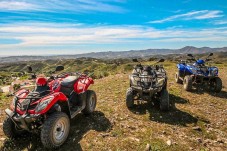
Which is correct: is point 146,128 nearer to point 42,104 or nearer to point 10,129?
point 42,104

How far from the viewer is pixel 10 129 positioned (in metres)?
7.88

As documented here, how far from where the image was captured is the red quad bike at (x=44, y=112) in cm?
695

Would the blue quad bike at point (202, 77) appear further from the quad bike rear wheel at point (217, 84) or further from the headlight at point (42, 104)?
the headlight at point (42, 104)

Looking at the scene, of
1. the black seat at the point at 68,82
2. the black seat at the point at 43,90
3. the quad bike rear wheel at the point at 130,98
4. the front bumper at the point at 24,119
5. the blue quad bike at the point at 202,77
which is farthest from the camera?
the blue quad bike at the point at 202,77

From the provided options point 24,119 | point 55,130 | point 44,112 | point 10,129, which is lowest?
point 10,129

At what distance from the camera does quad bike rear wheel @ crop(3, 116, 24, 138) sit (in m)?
7.87

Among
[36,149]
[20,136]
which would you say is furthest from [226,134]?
[20,136]

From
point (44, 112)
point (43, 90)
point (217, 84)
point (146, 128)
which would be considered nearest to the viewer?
point (44, 112)

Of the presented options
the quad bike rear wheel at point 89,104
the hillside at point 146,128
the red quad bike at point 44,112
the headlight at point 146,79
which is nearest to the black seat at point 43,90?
the red quad bike at point 44,112

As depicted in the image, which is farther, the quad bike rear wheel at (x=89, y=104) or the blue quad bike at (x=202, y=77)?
the blue quad bike at (x=202, y=77)

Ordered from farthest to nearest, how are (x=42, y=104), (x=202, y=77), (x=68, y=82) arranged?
(x=202, y=77), (x=68, y=82), (x=42, y=104)

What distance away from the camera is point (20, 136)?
8234mm

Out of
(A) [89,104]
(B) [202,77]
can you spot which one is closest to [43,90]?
(A) [89,104]

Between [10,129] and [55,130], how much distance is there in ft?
5.87
